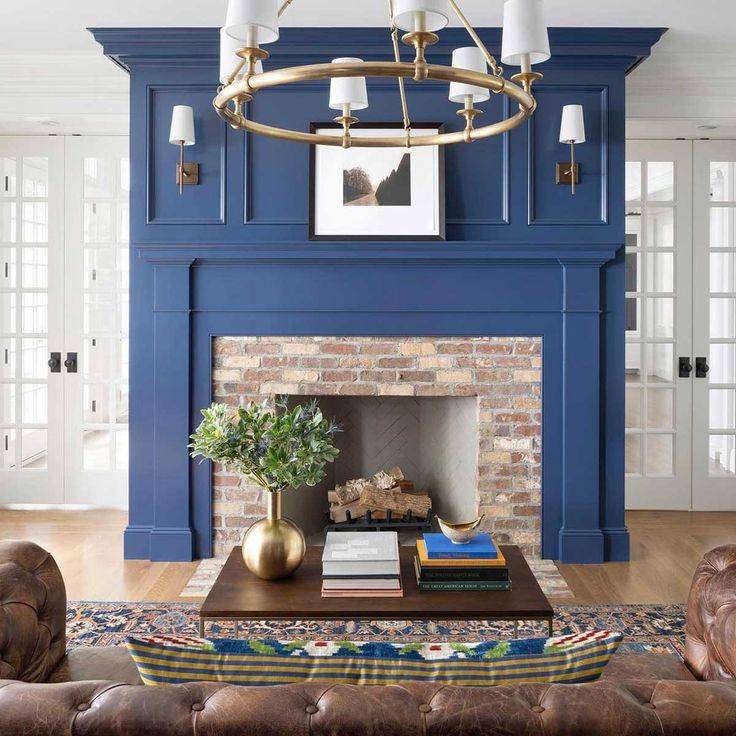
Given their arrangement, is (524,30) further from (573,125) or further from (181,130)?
(181,130)

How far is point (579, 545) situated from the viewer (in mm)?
4152

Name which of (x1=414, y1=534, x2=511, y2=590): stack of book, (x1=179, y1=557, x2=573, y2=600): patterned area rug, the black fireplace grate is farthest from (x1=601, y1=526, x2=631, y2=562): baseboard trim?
(x1=414, y1=534, x2=511, y2=590): stack of book

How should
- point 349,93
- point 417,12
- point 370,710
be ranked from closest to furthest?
1. point 370,710
2. point 417,12
3. point 349,93

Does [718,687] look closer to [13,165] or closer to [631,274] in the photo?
[631,274]

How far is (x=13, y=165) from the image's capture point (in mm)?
5215

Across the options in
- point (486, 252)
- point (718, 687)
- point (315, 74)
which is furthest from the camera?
point (486, 252)

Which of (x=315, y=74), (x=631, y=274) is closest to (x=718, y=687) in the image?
(x=315, y=74)

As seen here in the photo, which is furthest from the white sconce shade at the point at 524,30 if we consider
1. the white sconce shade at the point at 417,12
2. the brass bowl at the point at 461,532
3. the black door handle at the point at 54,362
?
the black door handle at the point at 54,362

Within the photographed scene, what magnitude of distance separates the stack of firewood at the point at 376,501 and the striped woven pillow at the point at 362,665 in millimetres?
2952

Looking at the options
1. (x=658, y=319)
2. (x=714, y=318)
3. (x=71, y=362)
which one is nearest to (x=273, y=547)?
(x=71, y=362)

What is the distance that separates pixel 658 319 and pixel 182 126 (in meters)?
3.23

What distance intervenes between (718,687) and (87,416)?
183 inches

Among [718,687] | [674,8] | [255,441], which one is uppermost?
[674,8]

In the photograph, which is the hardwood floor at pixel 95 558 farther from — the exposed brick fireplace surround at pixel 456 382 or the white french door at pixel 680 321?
the white french door at pixel 680 321
